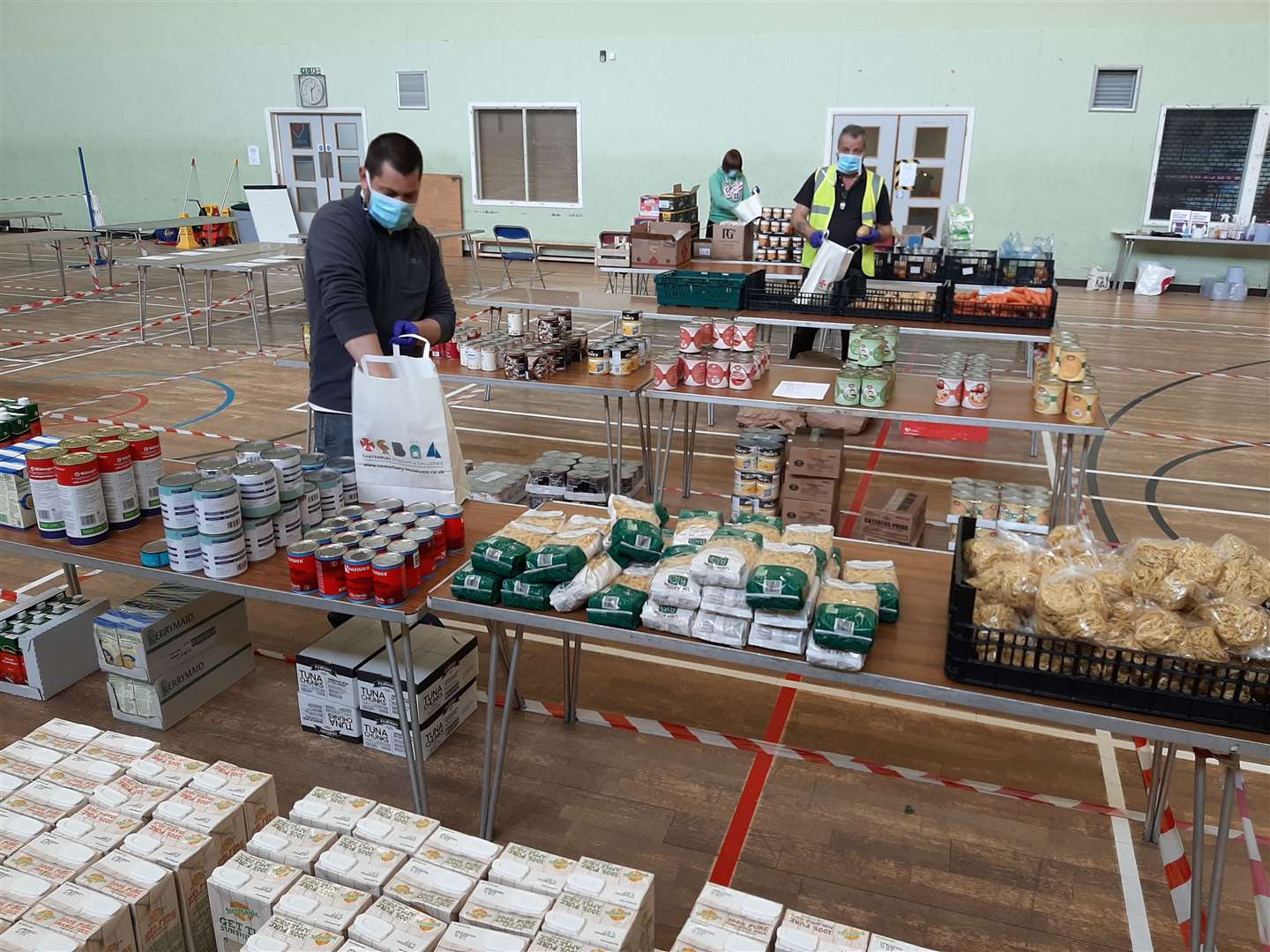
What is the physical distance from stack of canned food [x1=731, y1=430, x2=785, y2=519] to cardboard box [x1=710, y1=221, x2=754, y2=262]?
400 centimetres

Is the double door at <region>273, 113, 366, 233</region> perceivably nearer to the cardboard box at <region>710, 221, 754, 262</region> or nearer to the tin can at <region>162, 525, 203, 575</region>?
the cardboard box at <region>710, 221, 754, 262</region>

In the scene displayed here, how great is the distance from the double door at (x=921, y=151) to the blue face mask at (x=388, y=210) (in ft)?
39.6

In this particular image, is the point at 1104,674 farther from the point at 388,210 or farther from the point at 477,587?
the point at 388,210

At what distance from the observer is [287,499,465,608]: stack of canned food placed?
261 cm

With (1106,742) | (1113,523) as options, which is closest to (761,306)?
(1113,523)

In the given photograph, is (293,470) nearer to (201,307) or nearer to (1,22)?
(201,307)

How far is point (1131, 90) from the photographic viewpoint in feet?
43.3

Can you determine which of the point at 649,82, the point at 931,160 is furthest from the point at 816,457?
the point at 649,82

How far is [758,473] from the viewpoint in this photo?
5.52 m

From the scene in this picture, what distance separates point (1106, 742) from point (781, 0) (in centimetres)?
1362

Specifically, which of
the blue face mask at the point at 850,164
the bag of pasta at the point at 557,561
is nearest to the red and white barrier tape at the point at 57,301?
the blue face mask at the point at 850,164

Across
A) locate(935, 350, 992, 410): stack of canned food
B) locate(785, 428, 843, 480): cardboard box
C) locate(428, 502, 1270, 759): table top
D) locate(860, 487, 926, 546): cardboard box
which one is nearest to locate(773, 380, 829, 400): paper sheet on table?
locate(785, 428, 843, 480): cardboard box

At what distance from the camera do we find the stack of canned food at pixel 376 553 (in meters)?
2.61

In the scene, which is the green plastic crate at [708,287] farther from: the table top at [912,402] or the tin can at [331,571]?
the tin can at [331,571]
